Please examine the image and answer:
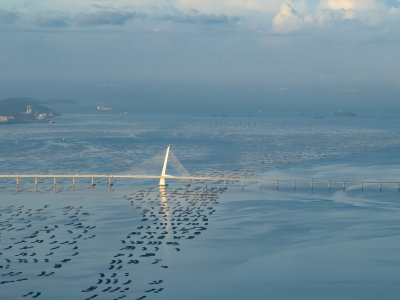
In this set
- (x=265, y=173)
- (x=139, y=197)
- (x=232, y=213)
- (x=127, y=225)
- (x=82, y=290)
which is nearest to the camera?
(x=82, y=290)

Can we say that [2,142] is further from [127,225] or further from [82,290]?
[82,290]

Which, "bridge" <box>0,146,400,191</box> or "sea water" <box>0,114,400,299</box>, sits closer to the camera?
"sea water" <box>0,114,400,299</box>

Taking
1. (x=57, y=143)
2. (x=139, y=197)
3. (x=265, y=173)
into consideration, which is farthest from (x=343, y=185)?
(x=57, y=143)

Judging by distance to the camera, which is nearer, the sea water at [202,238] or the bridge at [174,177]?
the sea water at [202,238]

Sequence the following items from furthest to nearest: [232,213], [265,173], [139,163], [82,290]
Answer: [139,163]
[265,173]
[232,213]
[82,290]

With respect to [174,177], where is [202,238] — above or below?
below

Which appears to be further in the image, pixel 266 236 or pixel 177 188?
pixel 177 188

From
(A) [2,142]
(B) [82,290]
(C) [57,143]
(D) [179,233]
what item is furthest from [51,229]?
(A) [2,142]

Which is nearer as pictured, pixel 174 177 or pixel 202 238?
pixel 202 238

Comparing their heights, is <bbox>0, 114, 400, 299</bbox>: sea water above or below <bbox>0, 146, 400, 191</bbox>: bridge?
below

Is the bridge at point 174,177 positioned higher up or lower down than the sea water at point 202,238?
higher up
